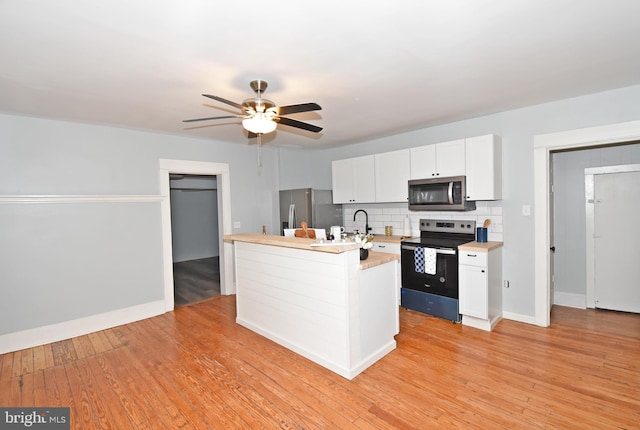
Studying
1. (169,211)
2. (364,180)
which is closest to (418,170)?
(364,180)

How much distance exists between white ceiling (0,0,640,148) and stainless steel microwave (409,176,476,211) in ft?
3.07

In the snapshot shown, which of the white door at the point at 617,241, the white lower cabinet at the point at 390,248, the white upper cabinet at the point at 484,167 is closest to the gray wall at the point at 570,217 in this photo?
the white door at the point at 617,241

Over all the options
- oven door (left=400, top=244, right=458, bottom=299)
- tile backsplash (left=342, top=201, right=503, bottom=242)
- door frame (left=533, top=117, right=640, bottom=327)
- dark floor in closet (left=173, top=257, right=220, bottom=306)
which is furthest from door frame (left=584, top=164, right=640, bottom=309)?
dark floor in closet (left=173, top=257, right=220, bottom=306)

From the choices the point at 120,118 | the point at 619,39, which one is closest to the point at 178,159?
the point at 120,118

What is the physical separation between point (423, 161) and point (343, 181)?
4.90 ft

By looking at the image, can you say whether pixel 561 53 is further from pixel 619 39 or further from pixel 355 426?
pixel 355 426

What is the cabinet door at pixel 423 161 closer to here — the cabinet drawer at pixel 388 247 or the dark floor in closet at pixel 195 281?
the cabinet drawer at pixel 388 247

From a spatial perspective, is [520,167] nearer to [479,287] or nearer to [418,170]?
[418,170]

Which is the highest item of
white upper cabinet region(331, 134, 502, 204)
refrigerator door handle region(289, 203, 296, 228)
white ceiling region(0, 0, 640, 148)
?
white ceiling region(0, 0, 640, 148)

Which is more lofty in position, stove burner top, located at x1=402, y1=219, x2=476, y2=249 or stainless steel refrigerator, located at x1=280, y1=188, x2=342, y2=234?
stainless steel refrigerator, located at x1=280, y1=188, x2=342, y2=234

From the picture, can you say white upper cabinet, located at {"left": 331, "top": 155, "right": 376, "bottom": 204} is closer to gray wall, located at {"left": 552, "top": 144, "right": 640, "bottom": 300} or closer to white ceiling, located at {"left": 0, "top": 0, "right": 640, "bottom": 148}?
white ceiling, located at {"left": 0, "top": 0, "right": 640, "bottom": 148}

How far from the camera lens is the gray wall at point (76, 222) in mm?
3361

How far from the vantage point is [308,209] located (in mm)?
5285

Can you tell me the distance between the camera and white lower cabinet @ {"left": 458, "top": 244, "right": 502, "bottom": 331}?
3480mm
